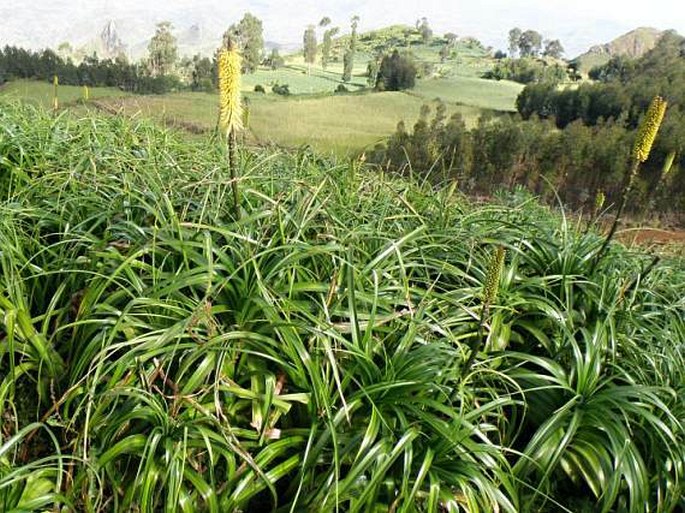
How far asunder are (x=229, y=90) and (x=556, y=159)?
57.4 feet

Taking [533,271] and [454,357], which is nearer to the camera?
[454,357]

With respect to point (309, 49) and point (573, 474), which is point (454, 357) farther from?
point (309, 49)

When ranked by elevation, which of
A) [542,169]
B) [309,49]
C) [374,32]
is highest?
[374,32]

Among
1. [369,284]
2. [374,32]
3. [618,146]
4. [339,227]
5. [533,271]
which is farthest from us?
[374,32]

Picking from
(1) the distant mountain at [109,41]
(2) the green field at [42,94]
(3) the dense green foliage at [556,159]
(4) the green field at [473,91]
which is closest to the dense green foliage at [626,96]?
(3) the dense green foliage at [556,159]

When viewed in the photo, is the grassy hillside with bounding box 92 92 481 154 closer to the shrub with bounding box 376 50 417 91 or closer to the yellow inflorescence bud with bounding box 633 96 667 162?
the shrub with bounding box 376 50 417 91

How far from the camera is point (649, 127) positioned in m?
2.20

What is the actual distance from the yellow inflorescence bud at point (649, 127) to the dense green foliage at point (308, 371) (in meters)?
0.59

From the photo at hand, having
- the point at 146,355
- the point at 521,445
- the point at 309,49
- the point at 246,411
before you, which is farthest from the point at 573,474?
the point at 309,49

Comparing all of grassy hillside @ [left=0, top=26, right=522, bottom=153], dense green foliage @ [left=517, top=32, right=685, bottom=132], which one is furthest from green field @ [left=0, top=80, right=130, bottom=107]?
dense green foliage @ [left=517, top=32, right=685, bottom=132]

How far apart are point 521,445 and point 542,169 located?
16.8m

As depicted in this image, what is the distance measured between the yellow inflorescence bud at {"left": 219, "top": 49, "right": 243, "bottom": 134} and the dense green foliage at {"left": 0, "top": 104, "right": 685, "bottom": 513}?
0.43 metres

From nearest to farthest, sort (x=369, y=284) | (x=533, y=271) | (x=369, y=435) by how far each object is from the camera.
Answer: (x=369, y=435)
(x=369, y=284)
(x=533, y=271)

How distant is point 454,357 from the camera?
82.0 inches
